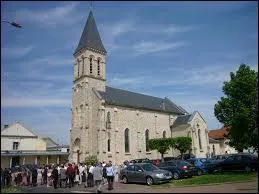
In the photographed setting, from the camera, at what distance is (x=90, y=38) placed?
5088 centimetres

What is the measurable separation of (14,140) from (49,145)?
130 ft

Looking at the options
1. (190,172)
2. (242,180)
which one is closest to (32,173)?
(190,172)

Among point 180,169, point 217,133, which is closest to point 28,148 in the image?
point 180,169

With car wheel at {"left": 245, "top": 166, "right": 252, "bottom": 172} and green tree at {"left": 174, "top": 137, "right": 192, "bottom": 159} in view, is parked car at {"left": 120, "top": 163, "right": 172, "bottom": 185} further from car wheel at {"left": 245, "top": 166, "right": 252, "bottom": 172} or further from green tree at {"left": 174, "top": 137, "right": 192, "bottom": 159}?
green tree at {"left": 174, "top": 137, "right": 192, "bottom": 159}

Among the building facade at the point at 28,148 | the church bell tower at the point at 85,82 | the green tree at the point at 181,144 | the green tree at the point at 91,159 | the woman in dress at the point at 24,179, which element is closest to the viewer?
the woman in dress at the point at 24,179

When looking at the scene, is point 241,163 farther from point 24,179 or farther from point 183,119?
point 183,119

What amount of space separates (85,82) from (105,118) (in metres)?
6.76

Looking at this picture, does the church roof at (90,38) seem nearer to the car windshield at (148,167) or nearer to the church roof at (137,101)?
the church roof at (137,101)

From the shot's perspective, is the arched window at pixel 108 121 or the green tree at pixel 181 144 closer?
the arched window at pixel 108 121

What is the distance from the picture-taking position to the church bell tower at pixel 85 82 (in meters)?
A: 46.1

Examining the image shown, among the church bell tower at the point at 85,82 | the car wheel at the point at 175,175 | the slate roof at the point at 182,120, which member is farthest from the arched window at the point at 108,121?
the car wheel at the point at 175,175

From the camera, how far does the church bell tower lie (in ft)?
151

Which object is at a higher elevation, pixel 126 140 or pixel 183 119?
pixel 183 119

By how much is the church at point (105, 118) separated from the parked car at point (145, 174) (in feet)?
65.0
